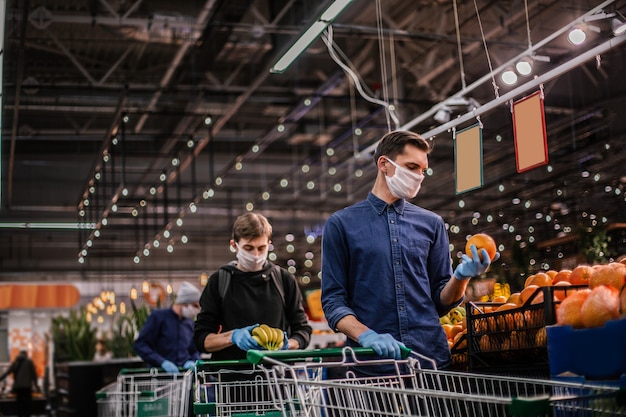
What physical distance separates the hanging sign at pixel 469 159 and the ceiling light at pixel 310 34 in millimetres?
1030

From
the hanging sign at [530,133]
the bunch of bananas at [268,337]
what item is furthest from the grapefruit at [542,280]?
the bunch of bananas at [268,337]

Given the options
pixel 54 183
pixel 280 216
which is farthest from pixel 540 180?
pixel 280 216

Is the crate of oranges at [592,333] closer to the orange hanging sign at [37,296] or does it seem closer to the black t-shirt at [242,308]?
the black t-shirt at [242,308]

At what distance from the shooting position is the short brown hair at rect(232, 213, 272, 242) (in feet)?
13.7

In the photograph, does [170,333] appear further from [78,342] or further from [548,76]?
[78,342]

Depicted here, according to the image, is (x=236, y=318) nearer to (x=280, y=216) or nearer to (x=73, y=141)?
(x=73, y=141)

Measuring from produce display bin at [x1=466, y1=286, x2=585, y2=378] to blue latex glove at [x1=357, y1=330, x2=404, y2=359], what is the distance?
1.61 feet

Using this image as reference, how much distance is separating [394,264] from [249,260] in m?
1.33

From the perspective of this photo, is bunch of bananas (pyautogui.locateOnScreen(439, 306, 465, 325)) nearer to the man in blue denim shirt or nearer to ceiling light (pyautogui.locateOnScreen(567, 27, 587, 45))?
the man in blue denim shirt

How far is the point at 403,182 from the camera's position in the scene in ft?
9.84

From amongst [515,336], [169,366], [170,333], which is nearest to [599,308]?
[515,336]

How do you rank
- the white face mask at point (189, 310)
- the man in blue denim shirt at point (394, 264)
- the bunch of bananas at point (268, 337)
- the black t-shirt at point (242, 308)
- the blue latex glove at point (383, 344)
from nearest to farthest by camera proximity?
1. the blue latex glove at point (383, 344)
2. the man in blue denim shirt at point (394, 264)
3. the bunch of bananas at point (268, 337)
4. the black t-shirt at point (242, 308)
5. the white face mask at point (189, 310)

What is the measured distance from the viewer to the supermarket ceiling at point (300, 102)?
201 inches

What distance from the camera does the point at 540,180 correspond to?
5691mm
